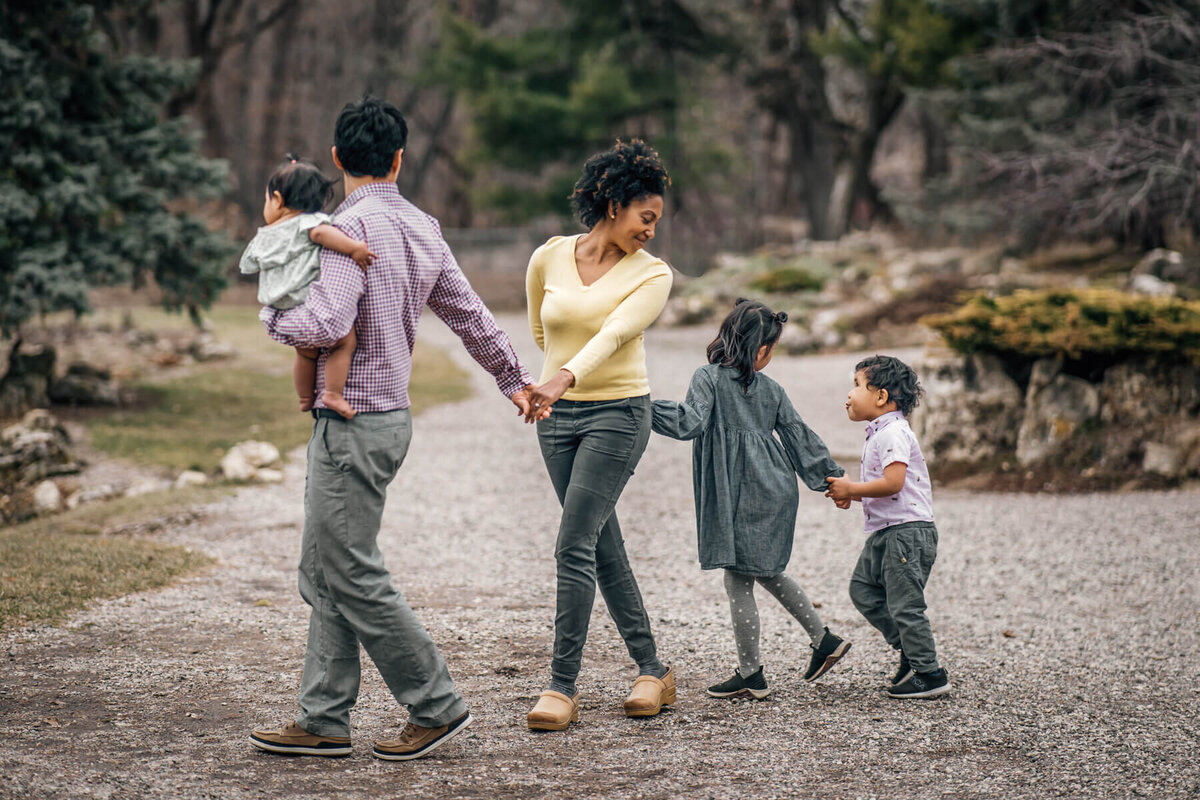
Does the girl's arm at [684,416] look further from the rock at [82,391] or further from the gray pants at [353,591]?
the rock at [82,391]

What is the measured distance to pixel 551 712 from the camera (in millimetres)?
3820

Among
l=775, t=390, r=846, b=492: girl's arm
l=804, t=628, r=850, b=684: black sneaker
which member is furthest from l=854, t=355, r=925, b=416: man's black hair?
l=804, t=628, r=850, b=684: black sneaker

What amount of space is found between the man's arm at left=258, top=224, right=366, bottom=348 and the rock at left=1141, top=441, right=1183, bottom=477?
7053 millimetres

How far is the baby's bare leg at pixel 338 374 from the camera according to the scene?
3.33 meters

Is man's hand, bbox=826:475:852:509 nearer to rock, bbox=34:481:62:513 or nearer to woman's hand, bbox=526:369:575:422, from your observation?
woman's hand, bbox=526:369:575:422

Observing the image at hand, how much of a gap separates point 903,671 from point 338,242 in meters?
2.51

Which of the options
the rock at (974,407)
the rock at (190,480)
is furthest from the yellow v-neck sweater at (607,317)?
the rock at (190,480)

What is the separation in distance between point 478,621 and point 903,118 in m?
46.9

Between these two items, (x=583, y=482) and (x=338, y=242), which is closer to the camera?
(x=338, y=242)

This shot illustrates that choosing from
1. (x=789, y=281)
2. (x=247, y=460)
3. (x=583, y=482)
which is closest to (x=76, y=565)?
(x=583, y=482)

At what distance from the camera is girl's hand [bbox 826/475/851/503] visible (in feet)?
13.4

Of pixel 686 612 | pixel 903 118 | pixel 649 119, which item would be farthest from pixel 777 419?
pixel 903 118

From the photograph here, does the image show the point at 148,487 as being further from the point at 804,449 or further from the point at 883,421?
the point at 883,421

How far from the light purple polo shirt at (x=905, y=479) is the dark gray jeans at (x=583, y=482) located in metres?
0.89
